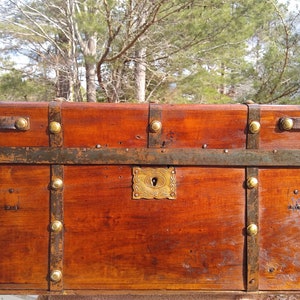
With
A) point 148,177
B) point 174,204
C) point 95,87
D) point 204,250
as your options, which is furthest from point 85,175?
point 95,87

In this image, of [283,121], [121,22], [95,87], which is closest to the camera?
[283,121]

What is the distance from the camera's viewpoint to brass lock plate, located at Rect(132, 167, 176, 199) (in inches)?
46.5

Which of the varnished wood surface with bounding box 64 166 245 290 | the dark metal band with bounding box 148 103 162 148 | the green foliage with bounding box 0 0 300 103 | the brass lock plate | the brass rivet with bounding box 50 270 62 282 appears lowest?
the brass rivet with bounding box 50 270 62 282

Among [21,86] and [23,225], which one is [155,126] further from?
[21,86]

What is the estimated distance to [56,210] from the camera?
1168 millimetres

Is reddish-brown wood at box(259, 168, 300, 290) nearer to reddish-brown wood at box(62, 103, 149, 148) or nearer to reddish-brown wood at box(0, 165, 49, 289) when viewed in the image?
reddish-brown wood at box(62, 103, 149, 148)

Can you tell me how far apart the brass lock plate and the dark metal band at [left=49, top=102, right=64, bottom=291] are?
0.28 m

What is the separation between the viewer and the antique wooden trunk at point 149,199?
45.9 inches

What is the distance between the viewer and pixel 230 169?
119cm

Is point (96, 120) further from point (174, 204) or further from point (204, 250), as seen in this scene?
point (204, 250)

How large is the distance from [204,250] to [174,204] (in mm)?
211

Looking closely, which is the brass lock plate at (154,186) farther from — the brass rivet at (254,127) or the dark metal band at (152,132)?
the brass rivet at (254,127)

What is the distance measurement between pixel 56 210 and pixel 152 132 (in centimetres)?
47

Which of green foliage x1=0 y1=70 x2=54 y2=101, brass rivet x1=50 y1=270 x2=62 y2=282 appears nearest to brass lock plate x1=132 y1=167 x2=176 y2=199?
brass rivet x1=50 y1=270 x2=62 y2=282
